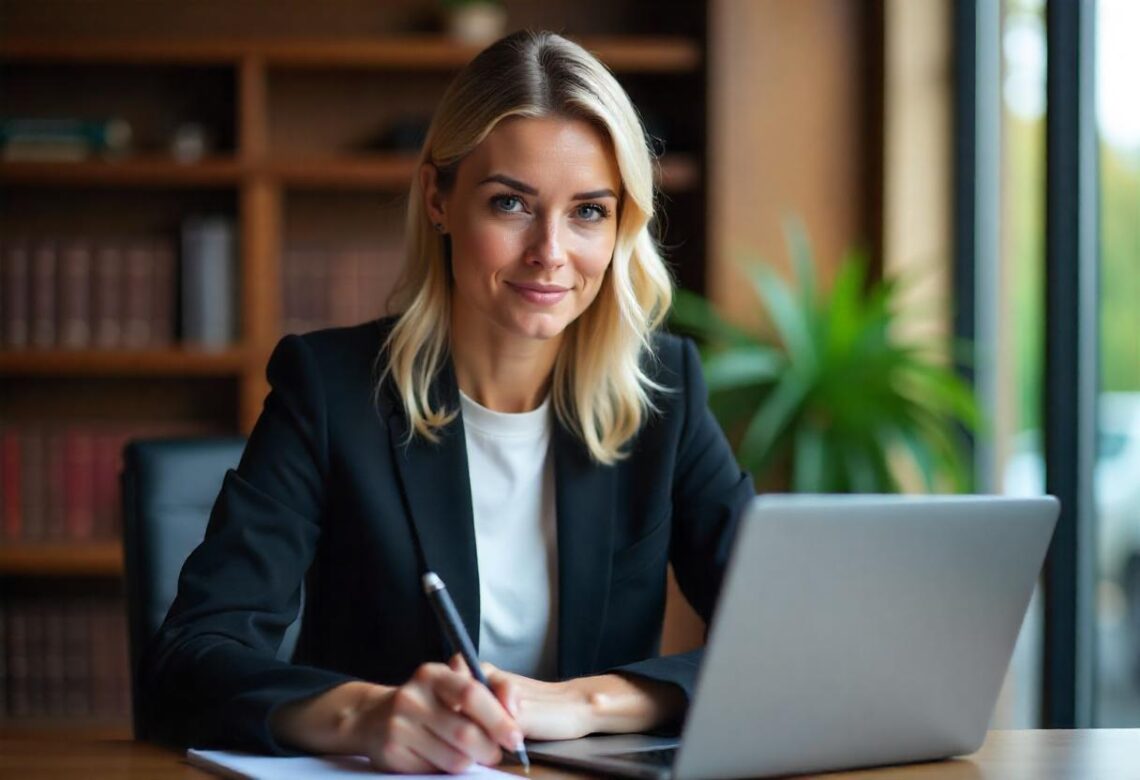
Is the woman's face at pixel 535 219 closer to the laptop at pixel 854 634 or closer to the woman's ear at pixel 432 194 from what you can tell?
the woman's ear at pixel 432 194

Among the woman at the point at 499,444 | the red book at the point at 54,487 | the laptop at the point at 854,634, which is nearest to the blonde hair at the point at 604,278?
the woman at the point at 499,444

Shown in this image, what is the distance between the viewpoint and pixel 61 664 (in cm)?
387

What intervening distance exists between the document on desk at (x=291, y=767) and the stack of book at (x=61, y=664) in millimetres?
2817

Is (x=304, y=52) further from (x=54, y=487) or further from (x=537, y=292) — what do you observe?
(x=537, y=292)

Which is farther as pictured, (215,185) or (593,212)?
(215,185)

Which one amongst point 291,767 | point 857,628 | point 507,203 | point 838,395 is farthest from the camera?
point 838,395

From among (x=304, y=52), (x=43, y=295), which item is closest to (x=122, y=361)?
(x=43, y=295)

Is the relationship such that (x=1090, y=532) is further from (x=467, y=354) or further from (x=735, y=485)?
(x=467, y=354)

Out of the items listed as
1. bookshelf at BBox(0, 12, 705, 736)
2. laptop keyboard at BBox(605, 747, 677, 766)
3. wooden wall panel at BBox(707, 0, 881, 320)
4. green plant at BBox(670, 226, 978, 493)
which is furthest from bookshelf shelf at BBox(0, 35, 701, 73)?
laptop keyboard at BBox(605, 747, 677, 766)

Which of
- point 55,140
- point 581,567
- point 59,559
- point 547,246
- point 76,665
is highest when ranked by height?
point 55,140

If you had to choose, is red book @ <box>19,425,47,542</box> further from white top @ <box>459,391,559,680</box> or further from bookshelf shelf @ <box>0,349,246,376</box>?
white top @ <box>459,391,559,680</box>

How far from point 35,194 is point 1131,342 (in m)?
2.96

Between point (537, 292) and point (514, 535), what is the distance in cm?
29

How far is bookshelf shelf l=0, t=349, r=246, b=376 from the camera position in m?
3.79
